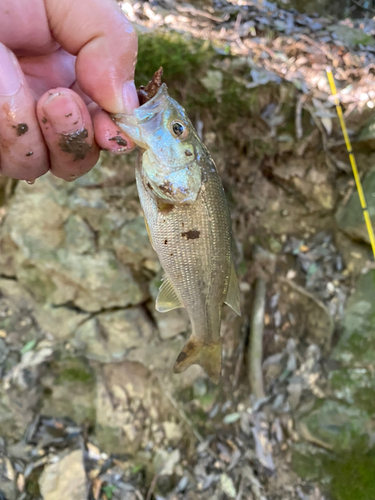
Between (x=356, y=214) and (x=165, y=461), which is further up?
(x=356, y=214)

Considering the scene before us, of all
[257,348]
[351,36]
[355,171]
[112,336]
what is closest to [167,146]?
[112,336]

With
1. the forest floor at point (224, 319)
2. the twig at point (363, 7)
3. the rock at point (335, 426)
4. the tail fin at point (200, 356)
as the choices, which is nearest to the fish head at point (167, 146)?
the tail fin at point (200, 356)

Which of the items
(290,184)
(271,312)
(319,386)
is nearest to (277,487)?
(319,386)

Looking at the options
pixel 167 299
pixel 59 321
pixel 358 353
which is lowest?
pixel 59 321

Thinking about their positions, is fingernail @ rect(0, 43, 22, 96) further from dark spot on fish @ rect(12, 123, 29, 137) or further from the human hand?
dark spot on fish @ rect(12, 123, 29, 137)

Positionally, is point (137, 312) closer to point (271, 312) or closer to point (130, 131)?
point (271, 312)

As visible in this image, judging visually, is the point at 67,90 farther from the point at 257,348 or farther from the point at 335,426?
the point at 335,426

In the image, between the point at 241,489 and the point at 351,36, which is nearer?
the point at 241,489
